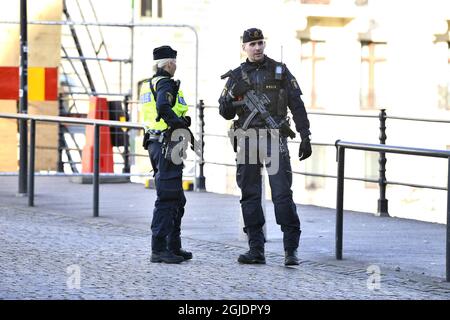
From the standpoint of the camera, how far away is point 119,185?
64.4 ft

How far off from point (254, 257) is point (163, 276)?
105cm

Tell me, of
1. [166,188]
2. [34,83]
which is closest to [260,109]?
[166,188]

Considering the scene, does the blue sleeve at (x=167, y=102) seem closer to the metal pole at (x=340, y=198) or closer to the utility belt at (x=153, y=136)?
the utility belt at (x=153, y=136)

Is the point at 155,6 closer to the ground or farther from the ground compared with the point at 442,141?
farther from the ground

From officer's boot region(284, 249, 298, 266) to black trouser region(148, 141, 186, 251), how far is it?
2.90 feet

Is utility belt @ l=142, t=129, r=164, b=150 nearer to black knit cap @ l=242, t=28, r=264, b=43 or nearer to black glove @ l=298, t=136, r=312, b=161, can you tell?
black knit cap @ l=242, t=28, r=264, b=43

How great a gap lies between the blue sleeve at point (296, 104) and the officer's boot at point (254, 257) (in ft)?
3.03

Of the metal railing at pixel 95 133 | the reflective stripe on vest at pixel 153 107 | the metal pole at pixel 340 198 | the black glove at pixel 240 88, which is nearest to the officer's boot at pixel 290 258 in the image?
the metal pole at pixel 340 198

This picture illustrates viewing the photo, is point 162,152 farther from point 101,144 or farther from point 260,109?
point 101,144

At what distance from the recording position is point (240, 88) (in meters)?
11.1

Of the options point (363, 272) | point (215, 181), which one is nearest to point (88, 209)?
point (363, 272)
